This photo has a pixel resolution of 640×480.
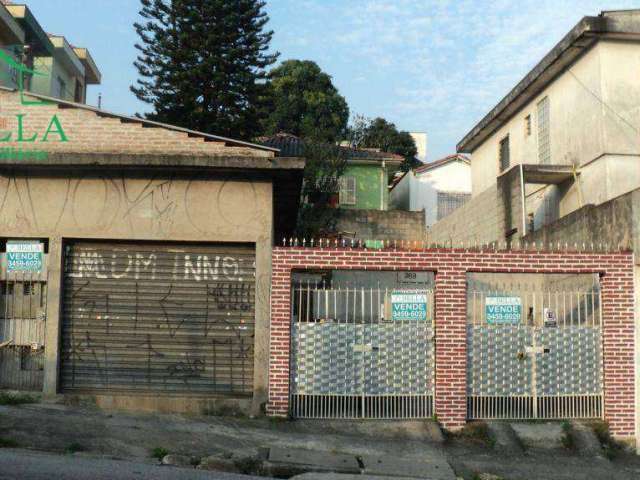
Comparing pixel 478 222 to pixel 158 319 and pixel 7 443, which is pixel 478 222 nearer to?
pixel 158 319

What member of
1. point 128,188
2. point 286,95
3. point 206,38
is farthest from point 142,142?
point 286,95

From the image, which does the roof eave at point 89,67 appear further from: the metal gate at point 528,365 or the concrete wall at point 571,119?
the metal gate at point 528,365

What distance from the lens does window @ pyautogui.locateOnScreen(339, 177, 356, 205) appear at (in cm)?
3372

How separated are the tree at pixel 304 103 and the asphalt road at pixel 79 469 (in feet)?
128

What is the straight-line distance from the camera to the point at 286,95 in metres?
48.9

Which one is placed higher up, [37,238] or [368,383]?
[37,238]

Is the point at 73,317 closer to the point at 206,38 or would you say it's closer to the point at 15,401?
the point at 15,401

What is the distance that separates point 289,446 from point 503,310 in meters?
4.07

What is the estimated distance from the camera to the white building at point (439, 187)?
118ft

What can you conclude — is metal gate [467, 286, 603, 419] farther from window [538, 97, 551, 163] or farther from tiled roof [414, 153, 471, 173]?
tiled roof [414, 153, 471, 173]

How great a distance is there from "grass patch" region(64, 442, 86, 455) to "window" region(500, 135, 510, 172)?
57.3 feet

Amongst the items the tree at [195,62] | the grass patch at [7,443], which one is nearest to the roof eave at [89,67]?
the tree at [195,62]

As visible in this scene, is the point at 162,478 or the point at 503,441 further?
the point at 503,441

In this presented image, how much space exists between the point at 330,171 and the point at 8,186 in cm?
2051
